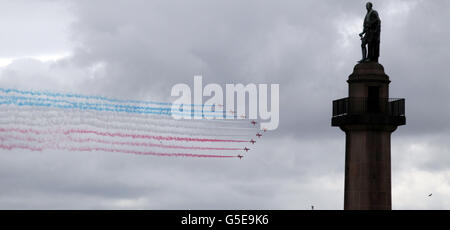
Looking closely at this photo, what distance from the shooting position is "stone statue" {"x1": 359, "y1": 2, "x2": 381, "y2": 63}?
12212 cm

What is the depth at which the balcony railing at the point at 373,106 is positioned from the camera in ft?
394

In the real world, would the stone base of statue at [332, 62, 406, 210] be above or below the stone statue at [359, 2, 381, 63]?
below

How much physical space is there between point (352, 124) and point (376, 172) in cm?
483

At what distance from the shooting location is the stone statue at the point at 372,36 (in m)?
122

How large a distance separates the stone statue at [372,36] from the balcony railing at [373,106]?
13.4ft

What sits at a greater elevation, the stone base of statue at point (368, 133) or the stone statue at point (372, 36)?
the stone statue at point (372, 36)

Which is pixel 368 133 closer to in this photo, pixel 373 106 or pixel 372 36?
pixel 373 106

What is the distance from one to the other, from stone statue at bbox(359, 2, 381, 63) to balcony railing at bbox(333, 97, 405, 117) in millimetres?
4077

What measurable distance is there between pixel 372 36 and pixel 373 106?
6604mm

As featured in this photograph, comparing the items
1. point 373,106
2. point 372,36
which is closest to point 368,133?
point 373,106

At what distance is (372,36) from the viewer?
122125 millimetres

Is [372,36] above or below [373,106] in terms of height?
above
